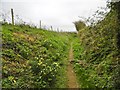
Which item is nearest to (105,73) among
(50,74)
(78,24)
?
(50,74)

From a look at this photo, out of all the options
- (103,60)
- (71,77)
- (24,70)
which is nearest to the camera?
(24,70)

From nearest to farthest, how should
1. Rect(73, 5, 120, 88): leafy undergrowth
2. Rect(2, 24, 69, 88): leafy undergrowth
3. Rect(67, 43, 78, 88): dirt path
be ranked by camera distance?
Rect(2, 24, 69, 88): leafy undergrowth → Rect(73, 5, 120, 88): leafy undergrowth → Rect(67, 43, 78, 88): dirt path

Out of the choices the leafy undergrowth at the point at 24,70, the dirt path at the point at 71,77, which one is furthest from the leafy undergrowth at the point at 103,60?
the leafy undergrowth at the point at 24,70

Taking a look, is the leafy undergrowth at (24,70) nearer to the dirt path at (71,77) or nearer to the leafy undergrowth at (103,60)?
the dirt path at (71,77)

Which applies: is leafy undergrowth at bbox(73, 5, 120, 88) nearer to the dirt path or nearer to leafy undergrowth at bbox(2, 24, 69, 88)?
the dirt path

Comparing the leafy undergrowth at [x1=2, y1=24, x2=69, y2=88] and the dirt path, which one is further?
the dirt path

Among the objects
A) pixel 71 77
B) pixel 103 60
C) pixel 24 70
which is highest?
pixel 103 60

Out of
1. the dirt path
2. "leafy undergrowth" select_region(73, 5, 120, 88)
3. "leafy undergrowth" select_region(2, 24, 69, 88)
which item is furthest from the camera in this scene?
the dirt path

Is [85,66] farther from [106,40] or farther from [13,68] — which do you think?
[13,68]

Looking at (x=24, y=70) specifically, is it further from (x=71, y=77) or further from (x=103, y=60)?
(x=103, y=60)

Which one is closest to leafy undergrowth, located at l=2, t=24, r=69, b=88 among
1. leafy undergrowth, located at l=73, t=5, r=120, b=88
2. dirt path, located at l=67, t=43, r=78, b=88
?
dirt path, located at l=67, t=43, r=78, b=88

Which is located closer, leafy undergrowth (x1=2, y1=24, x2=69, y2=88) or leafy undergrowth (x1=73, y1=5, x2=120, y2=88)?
leafy undergrowth (x1=2, y1=24, x2=69, y2=88)

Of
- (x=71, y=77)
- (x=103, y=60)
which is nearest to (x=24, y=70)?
(x=71, y=77)

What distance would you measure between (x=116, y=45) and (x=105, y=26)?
8.12ft
